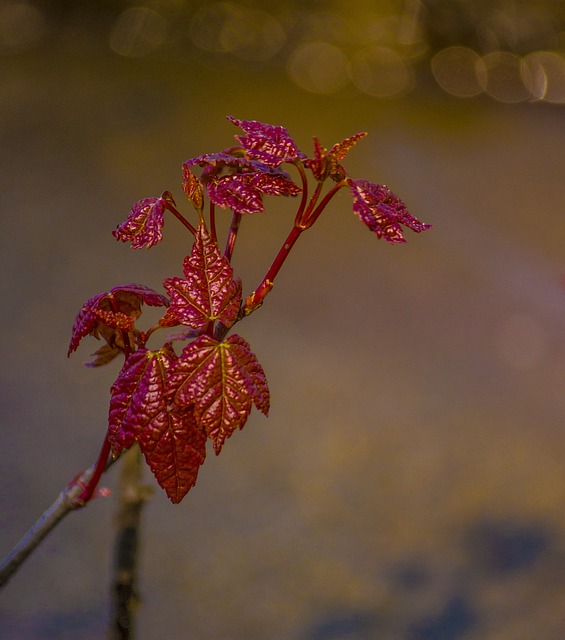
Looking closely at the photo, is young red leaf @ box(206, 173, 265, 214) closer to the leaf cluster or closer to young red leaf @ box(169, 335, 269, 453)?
the leaf cluster

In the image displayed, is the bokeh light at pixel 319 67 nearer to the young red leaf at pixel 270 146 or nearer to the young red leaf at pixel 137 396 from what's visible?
the young red leaf at pixel 270 146

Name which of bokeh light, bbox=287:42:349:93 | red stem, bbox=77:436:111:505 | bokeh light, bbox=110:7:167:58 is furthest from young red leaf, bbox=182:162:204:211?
bokeh light, bbox=110:7:167:58

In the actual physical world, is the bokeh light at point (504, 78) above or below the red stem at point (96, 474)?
above

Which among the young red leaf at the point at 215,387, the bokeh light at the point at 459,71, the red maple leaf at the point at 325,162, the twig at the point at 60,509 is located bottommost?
the twig at the point at 60,509

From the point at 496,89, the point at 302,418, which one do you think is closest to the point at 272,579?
the point at 302,418

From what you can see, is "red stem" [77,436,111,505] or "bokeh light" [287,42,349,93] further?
"bokeh light" [287,42,349,93]

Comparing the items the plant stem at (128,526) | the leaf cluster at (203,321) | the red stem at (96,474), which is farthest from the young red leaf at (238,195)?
the plant stem at (128,526)

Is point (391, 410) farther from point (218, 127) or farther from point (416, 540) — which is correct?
point (218, 127)
